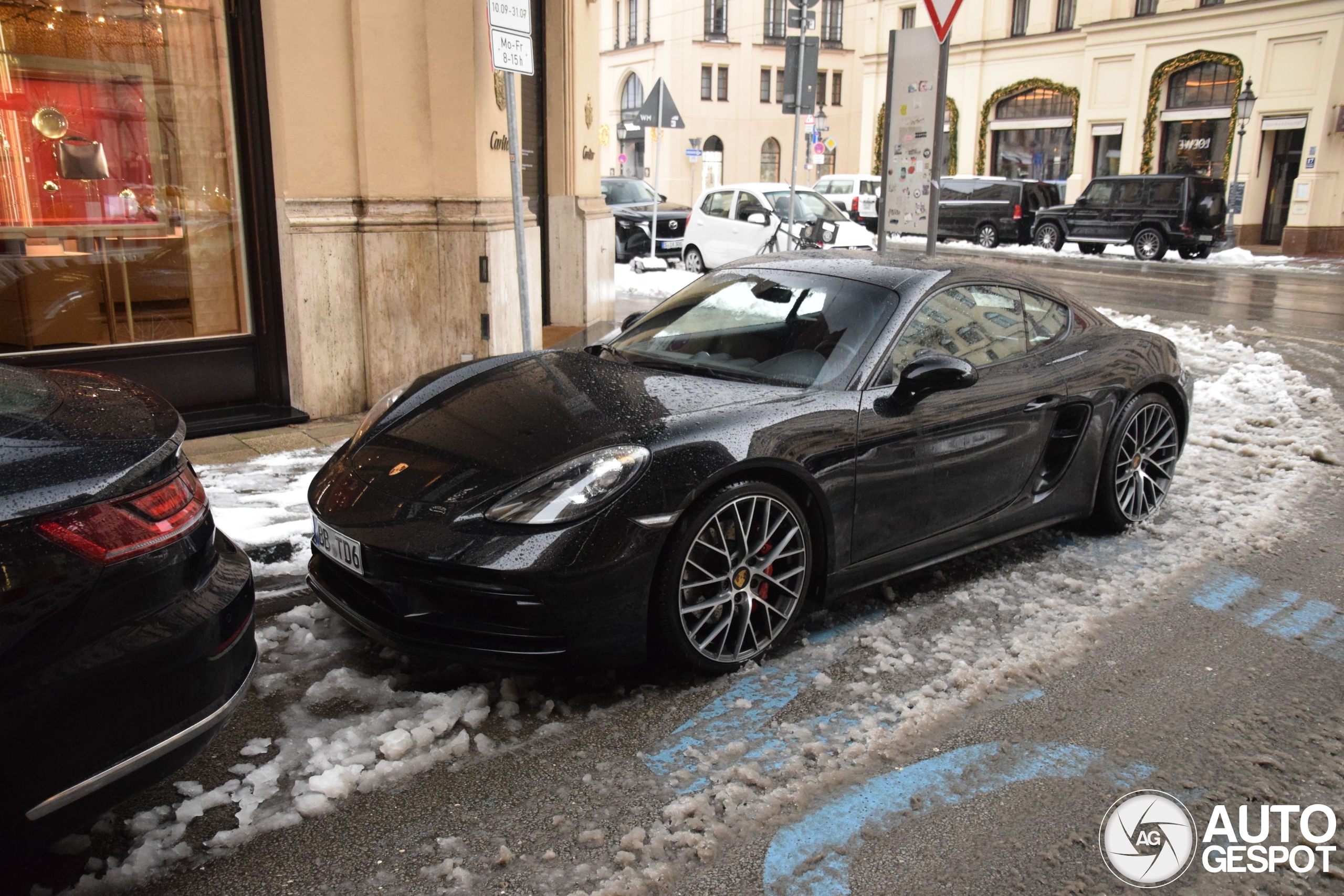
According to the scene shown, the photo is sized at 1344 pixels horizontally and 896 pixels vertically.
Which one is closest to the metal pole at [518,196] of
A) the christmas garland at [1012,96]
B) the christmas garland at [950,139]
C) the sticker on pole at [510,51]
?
the sticker on pole at [510,51]

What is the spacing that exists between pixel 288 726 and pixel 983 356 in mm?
3108

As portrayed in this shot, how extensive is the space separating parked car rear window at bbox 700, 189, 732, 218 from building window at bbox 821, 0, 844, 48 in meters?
53.7

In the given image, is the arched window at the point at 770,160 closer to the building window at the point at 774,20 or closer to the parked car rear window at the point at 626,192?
the building window at the point at 774,20

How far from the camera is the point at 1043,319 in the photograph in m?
4.92

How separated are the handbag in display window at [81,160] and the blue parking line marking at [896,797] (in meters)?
6.44

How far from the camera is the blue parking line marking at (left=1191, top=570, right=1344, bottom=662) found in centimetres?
406

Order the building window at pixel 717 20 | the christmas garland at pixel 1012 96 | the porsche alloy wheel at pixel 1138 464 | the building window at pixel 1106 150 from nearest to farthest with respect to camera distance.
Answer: the porsche alloy wheel at pixel 1138 464, the building window at pixel 1106 150, the christmas garland at pixel 1012 96, the building window at pixel 717 20

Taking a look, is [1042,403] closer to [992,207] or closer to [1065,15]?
[992,207]

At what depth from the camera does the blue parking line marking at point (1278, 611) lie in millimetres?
4062

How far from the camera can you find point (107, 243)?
6.94m

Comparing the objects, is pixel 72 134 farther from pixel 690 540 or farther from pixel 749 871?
pixel 749 871

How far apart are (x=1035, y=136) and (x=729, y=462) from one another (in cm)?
3964

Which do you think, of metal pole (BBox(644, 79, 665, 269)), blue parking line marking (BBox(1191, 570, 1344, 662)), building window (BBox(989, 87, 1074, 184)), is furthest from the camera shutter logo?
building window (BBox(989, 87, 1074, 184))

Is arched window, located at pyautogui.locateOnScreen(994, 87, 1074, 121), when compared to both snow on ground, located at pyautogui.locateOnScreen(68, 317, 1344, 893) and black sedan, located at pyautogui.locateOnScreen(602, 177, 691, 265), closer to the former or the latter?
black sedan, located at pyautogui.locateOnScreen(602, 177, 691, 265)
